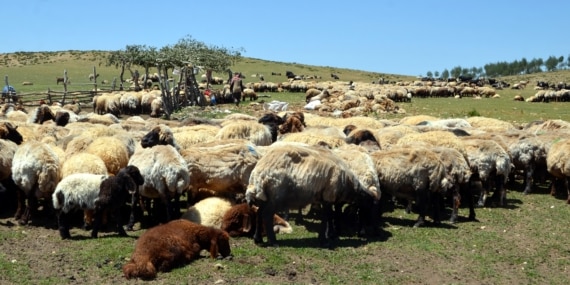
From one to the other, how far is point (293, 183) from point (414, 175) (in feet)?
9.45

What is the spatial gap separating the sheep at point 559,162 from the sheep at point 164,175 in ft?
30.7

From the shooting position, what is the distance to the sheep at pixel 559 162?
1408 cm

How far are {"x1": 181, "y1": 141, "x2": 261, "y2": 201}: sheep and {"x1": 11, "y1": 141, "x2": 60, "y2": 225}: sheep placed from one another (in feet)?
8.09

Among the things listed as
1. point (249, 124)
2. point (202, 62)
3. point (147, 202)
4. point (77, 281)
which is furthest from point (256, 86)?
point (77, 281)

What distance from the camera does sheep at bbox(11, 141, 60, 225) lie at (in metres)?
10.6

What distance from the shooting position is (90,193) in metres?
9.82

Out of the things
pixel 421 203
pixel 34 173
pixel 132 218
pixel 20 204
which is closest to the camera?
pixel 34 173

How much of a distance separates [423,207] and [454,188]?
86cm

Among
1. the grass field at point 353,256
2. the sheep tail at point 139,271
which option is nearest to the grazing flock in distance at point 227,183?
the sheep tail at point 139,271

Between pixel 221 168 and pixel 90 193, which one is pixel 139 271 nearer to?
pixel 90 193

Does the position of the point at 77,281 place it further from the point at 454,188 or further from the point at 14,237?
the point at 454,188

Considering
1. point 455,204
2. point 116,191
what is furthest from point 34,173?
point 455,204

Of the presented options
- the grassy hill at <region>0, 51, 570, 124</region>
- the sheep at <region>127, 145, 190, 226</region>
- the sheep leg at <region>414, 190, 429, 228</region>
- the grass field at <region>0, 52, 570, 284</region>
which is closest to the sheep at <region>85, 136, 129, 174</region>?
the sheep at <region>127, 145, 190, 226</region>

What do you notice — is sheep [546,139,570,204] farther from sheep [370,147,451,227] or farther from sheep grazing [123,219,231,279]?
sheep grazing [123,219,231,279]
